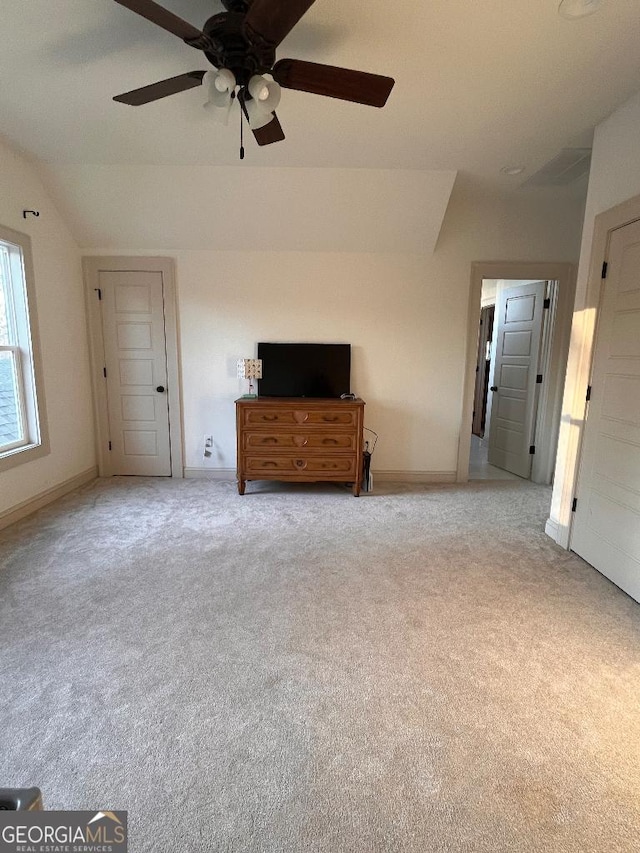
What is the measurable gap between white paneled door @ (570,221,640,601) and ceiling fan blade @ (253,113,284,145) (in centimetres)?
209

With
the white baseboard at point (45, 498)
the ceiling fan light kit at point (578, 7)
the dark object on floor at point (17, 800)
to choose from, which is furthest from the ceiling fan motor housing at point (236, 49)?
the white baseboard at point (45, 498)

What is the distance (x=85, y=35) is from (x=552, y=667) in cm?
365

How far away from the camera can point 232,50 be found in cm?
167

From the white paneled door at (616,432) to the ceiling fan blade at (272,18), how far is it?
2125mm

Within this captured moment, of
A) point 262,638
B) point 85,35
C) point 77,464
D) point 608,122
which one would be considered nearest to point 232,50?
point 85,35

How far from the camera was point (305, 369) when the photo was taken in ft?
13.8

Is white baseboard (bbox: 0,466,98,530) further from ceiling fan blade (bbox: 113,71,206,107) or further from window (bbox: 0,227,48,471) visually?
ceiling fan blade (bbox: 113,71,206,107)

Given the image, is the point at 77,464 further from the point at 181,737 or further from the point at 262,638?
the point at 181,737

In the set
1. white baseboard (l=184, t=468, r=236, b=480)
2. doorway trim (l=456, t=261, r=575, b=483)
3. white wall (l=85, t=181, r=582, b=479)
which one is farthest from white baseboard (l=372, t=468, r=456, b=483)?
white baseboard (l=184, t=468, r=236, b=480)

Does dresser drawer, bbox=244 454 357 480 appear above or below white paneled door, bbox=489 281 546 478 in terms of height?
below

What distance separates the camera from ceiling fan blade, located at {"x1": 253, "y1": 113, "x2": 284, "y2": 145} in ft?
7.13

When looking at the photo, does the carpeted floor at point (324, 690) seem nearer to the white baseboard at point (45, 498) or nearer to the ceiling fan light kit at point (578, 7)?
the white baseboard at point (45, 498)

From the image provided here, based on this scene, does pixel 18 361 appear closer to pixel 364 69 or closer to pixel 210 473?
pixel 210 473

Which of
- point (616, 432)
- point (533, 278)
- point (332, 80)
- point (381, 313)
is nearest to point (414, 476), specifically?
point (381, 313)
